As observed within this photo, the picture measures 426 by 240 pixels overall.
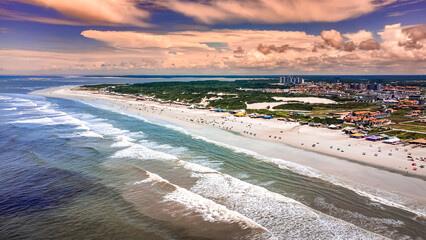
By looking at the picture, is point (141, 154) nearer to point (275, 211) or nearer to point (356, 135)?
point (275, 211)

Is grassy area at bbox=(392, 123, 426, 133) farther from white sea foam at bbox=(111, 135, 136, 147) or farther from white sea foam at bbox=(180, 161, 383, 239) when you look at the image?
white sea foam at bbox=(111, 135, 136, 147)

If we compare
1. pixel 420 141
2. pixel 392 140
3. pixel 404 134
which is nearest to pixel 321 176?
pixel 392 140

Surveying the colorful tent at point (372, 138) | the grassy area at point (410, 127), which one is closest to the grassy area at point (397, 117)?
the grassy area at point (410, 127)

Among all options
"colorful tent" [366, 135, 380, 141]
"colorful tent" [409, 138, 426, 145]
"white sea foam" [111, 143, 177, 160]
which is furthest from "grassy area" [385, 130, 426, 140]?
"white sea foam" [111, 143, 177, 160]

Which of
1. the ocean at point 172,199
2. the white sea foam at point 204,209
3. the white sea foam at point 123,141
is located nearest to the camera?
the ocean at point 172,199

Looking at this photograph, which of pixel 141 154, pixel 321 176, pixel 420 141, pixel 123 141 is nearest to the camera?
pixel 321 176

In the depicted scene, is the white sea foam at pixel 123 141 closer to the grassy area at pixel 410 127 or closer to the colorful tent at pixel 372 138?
the colorful tent at pixel 372 138

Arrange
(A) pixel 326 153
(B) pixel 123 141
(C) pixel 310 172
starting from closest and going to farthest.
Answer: (C) pixel 310 172, (A) pixel 326 153, (B) pixel 123 141
